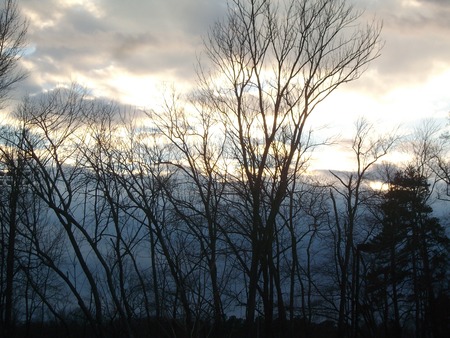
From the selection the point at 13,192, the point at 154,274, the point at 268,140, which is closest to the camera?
the point at 268,140

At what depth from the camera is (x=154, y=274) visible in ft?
94.2

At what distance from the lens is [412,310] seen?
3388 cm

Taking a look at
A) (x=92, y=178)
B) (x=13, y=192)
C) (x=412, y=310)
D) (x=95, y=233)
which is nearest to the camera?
(x=92, y=178)

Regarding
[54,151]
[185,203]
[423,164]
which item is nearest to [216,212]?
[185,203]

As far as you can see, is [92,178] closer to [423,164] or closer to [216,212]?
[216,212]

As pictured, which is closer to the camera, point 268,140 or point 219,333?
point 268,140

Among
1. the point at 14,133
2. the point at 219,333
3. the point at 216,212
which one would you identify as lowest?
the point at 219,333

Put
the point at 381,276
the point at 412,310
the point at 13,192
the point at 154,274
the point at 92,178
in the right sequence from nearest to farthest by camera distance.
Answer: the point at 92,178 → the point at 13,192 → the point at 154,274 → the point at 412,310 → the point at 381,276

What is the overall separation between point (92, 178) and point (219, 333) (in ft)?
25.6

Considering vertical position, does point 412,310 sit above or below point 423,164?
below

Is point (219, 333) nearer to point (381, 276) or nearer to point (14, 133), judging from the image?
point (14, 133)

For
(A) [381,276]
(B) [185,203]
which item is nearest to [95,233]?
(B) [185,203]

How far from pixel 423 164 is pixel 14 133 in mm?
25670

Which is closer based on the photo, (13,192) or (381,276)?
(13,192)
